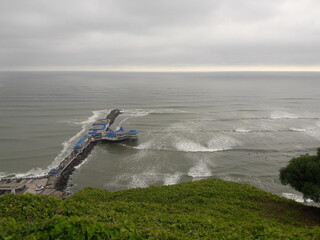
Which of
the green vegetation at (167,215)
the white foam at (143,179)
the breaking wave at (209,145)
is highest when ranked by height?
the green vegetation at (167,215)

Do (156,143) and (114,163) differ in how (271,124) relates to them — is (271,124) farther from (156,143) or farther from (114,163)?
(114,163)

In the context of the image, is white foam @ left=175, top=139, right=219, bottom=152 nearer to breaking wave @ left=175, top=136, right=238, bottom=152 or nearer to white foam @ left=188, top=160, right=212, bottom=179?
breaking wave @ left=175, top=136, right=238, bottom=152

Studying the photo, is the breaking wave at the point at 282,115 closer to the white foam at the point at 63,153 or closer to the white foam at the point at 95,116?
the white foam at the point at 95,116

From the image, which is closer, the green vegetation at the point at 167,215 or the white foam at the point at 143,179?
the green vegetation at the point at 167,215

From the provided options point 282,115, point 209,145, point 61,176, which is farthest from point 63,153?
point 282,115

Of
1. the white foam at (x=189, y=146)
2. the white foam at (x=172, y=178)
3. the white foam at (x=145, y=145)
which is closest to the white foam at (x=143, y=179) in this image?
the white foam at (x=172, y=178)

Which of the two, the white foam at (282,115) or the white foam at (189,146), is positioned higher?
the white foam at (282,115)

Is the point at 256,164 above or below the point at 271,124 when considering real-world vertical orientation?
A: below

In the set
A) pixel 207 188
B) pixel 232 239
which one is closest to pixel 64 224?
pixel 232 239

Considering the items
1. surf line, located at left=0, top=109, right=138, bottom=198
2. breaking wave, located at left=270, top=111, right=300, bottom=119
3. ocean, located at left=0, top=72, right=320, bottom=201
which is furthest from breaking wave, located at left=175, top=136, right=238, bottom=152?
breaking wave, located at left=270, top=111, right=300, bottom=119
